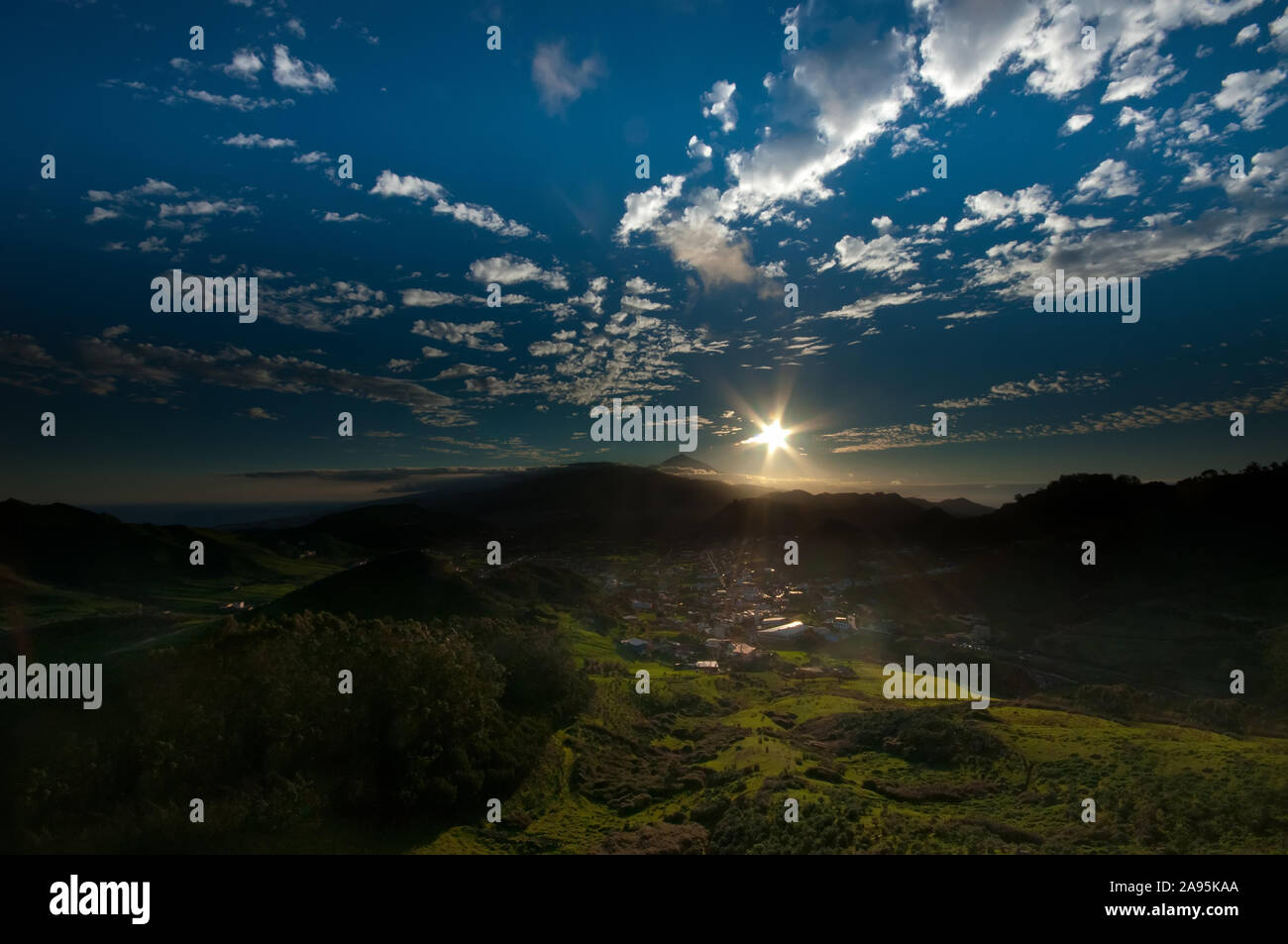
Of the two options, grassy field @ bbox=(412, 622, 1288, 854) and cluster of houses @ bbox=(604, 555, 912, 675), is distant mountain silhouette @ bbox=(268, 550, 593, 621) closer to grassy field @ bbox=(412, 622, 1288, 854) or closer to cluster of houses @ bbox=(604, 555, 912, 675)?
cluster of houses @ bbox=(604, 555, 912, 675)

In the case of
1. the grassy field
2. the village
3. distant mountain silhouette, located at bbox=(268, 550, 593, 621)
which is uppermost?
distant mountain silhouette, located at bbox=(268, 550, 593, 621)

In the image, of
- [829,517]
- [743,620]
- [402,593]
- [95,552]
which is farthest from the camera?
[829,517]

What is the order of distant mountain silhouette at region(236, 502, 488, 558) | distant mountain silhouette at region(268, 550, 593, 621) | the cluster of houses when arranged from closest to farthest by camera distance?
distant mountain silhouette at region(268, 550, 593, 621), the cluster of houses, distant mountain silhouette at region(236, 502, 488, 558)

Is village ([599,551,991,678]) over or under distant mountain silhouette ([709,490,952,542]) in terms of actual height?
under

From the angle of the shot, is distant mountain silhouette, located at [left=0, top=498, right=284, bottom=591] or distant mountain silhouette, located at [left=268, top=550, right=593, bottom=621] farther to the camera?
distant mountain silhouette, located at [left=0, top=498, right=284, bottom=591]

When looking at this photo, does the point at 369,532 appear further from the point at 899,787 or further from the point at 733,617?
the point at 899,787

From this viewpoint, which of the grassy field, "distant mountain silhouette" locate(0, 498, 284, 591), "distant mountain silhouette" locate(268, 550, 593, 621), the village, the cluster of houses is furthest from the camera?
"distant mountain silhouette" locate(0, 498, 284, 591)

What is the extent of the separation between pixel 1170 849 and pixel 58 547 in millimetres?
97901

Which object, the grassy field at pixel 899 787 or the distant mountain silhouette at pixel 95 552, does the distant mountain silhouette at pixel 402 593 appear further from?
the distant mountain silhouette at pixel 95 552

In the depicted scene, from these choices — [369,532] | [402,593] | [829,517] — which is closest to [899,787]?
[402,593]

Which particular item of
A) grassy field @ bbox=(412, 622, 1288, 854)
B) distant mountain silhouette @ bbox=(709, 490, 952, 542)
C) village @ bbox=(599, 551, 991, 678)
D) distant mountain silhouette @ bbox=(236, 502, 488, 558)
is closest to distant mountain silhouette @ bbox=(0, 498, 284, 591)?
distant mountain silhouette @ bbox=(236, 502, 488, 558)

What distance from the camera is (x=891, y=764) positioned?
21.8 metres
